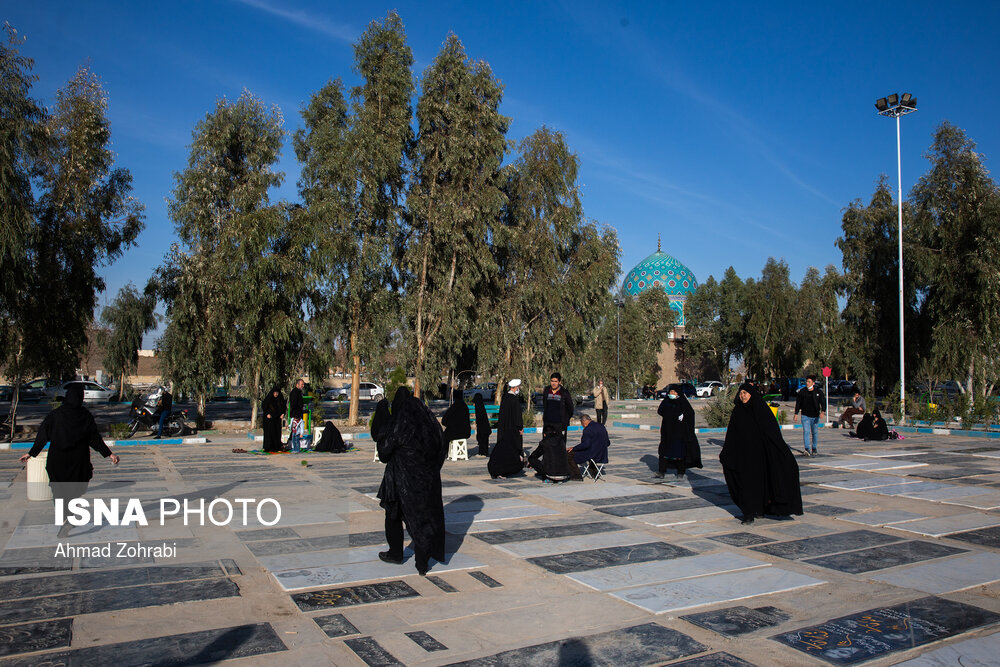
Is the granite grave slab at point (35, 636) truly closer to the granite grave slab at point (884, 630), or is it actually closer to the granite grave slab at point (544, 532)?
the granite grave slab at point (544, 532)

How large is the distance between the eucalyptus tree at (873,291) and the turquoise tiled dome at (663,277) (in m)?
35.4

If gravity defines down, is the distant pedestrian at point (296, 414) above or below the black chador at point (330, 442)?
above

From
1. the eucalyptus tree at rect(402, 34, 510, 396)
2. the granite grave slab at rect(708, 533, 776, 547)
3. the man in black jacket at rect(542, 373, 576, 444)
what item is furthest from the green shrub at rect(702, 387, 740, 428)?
the granite grave slab at rect(708, 533, 776, 547)

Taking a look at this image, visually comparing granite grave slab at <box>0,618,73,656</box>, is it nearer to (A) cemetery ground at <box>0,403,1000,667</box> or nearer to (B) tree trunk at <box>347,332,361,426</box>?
(A) cemetery ground at <box>0,403,1000,667</box>

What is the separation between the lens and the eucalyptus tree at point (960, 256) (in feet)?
92.8

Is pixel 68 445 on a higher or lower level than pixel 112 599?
higher

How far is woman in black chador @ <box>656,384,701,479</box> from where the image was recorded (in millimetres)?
11305

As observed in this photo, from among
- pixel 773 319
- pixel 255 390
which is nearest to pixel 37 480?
pixel 255 390

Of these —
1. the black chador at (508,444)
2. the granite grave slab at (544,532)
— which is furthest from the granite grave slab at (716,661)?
the black chador at (508,444)

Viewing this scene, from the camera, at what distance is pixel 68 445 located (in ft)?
23.7

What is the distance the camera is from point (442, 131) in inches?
1012

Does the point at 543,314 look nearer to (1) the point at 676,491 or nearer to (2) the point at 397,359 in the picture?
(2) the point at 397,359

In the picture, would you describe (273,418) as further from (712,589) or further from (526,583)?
(712,589)

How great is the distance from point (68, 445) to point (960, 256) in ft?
107
